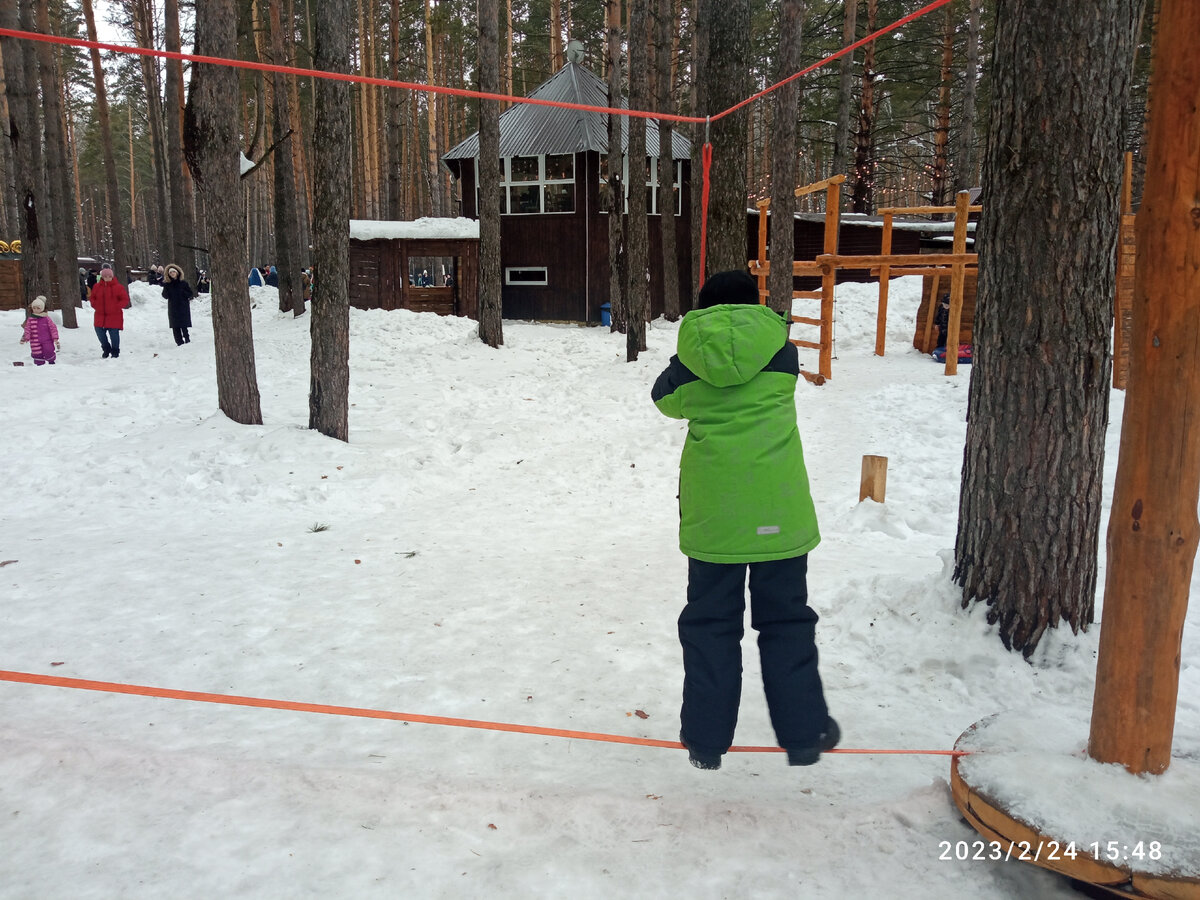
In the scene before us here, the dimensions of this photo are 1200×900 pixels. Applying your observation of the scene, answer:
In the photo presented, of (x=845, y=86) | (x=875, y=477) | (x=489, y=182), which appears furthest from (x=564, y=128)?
(x=875, y=477)

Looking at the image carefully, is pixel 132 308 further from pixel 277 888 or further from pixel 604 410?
pixel 277 888

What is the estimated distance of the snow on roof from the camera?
20672 mm

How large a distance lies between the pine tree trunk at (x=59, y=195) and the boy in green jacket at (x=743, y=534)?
19.2 metres

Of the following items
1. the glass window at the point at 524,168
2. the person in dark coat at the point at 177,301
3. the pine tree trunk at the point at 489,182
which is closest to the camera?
the pine tree trunk at the point at 489,182

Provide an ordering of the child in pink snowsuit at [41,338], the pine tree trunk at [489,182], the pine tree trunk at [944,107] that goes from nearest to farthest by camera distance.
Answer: the child in pink snowsuit at [41,338]
the pine tree trunk at [489,182]
the pine tree trunk at [944,107]

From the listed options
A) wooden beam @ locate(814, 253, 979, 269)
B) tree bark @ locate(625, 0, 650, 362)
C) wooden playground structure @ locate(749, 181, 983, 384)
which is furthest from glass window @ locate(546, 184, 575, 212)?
wooden beam @ locate(814, 253, 979, 269)

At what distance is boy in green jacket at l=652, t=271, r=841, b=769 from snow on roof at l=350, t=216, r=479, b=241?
19004 millimetres

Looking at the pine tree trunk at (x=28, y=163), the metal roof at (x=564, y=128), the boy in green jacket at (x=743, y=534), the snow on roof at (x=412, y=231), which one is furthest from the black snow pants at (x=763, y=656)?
the metal roof at (x=564, y=128)

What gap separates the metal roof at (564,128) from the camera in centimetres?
2177

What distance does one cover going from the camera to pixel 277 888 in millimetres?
2367

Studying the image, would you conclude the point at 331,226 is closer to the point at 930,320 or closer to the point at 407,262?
the point at 930,320

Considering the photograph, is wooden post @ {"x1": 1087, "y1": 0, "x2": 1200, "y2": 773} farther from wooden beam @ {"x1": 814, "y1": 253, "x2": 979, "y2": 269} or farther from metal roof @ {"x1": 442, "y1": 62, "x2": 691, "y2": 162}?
metal roof @ {"x1": 442, "y1": 62, "x2": 691, "y2": 162}

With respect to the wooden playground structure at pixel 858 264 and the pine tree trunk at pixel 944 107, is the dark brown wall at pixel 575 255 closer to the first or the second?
the pine tree trunk at pixel 944 107

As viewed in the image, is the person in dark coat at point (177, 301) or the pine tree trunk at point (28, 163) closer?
the pine tree trunk at point (28, 163)
